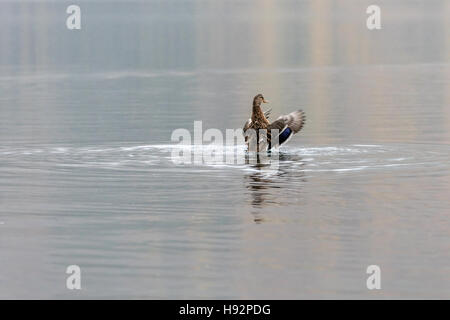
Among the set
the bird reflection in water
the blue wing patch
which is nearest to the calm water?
the bird reflection in water

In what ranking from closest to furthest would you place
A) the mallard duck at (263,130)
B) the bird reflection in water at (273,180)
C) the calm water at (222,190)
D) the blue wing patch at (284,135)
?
1. the calm water at (222,190)
2. the bird reflection in water at (273,180)
3. the mallard duck at (263,130)
4. the blue wing patch at (284,135)

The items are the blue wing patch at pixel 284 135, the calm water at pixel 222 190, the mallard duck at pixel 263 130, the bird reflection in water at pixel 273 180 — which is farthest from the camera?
the blue wing patch at pixel 284 135

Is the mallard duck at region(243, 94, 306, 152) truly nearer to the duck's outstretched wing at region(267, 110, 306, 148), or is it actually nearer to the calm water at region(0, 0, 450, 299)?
the duck's outstretched wing at region(267, 110, 306, 148)

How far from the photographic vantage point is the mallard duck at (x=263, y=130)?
24.3 m

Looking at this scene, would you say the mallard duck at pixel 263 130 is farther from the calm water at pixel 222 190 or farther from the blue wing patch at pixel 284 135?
the calm water at pixel 222 190

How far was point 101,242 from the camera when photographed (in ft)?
50.8

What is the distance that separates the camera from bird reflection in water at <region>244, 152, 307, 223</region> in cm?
1838

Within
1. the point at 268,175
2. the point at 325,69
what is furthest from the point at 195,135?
the point at 325,69

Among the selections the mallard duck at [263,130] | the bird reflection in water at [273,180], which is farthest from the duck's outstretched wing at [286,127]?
the bird reflection in water at [273,180]

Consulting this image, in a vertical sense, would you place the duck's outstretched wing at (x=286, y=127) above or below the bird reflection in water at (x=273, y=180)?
above

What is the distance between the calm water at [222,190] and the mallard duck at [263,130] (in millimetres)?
378

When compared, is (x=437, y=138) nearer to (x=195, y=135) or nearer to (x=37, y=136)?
(x=195, y=135)
